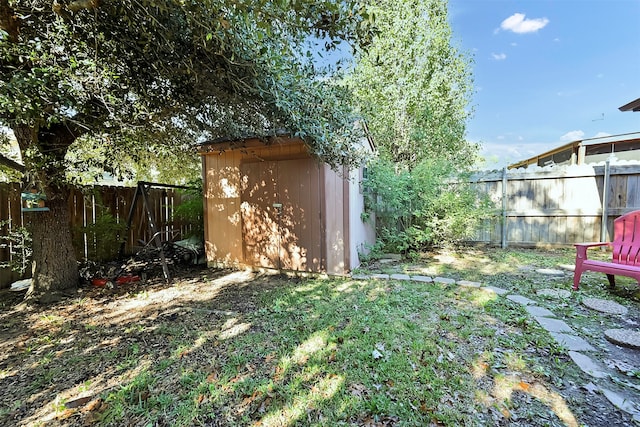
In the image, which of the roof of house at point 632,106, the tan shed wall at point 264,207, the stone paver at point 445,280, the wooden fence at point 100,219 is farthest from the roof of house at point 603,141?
the wooden fence at point 100,219

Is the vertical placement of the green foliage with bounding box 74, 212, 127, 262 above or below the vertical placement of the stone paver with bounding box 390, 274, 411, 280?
above

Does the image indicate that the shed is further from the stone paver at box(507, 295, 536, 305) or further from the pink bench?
the pink bench

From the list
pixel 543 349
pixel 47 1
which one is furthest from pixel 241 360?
pixel 47 1

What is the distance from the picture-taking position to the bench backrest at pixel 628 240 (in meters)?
3.30

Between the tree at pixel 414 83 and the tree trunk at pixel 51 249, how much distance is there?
Answer: 6.65 meters

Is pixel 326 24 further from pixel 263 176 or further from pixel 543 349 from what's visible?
pixel 543 349

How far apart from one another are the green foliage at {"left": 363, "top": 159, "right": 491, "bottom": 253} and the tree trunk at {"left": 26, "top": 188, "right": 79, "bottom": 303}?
4.37 m

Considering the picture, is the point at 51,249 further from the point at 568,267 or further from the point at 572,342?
the point at 568,267

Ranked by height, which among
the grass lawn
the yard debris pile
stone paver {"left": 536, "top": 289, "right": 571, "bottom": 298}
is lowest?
the grass lawn

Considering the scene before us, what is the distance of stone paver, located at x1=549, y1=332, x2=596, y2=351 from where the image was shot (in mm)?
2115

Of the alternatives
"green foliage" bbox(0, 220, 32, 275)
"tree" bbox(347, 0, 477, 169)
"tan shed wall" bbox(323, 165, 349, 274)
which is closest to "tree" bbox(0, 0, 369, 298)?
"green foliage" bbox(0, 220, 32, 275)

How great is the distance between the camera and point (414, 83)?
7906 millimetres

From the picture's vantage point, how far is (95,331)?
266cm

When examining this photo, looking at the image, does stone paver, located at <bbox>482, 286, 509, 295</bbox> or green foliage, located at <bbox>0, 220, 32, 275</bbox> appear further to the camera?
green foliage, located at <bbox>0, 220, 32, 275</bbox>
